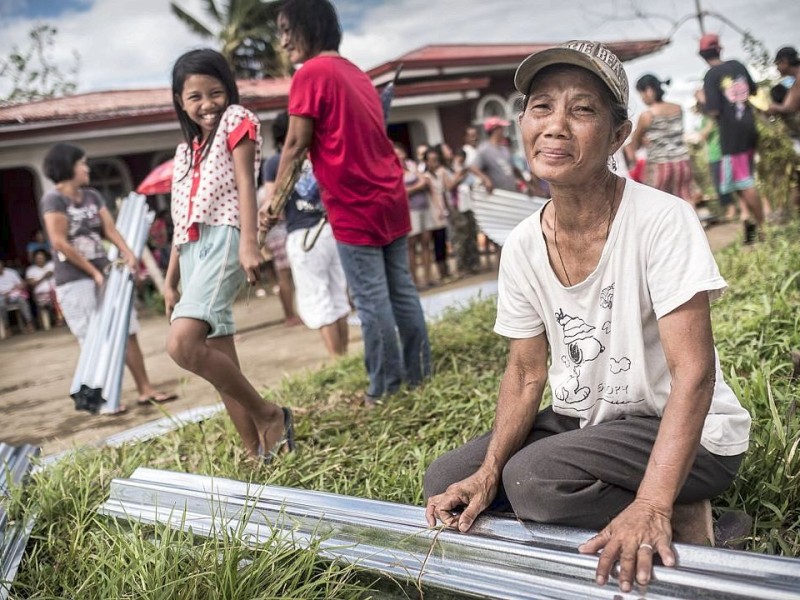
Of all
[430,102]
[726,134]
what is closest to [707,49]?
[726,134]

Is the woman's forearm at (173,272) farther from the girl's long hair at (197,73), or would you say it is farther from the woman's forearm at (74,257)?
the woman's forearm at (74,257)

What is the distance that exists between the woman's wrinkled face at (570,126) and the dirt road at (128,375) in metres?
2.94

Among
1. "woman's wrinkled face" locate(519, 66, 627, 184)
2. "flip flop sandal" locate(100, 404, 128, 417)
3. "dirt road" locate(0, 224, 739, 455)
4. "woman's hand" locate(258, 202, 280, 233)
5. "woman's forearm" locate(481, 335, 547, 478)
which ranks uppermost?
"woman's wrinkled face" locate(519, 66, 627, 184)

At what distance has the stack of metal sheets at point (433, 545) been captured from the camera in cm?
148

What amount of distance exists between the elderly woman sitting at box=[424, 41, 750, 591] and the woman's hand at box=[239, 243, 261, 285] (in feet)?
→ 4.23

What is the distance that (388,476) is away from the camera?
2756 millimetres

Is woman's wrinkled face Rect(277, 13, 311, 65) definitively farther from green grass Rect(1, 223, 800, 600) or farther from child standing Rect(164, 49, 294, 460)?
green grass Rect(1, 223, 800, 600)

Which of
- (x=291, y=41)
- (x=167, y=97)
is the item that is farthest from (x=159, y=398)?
(x=167, y=97)

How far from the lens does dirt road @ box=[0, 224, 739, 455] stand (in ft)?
16.2

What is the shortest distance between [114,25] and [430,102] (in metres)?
19.9

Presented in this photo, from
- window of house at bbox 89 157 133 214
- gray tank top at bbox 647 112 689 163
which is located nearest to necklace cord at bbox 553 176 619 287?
gray tank top at bbox 647 112 689 163

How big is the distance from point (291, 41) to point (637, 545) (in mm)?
2922

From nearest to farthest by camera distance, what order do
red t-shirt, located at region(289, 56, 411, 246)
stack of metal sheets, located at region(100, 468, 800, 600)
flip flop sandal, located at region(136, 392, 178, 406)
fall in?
stack of metal sheets, located at region(100, 468, 800, 600), red t-shirt, located at region(289, 56, 411, 246), flip flop sandal, located at region(136, 392, 178, 406)

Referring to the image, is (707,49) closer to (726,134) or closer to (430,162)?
(726,134)
